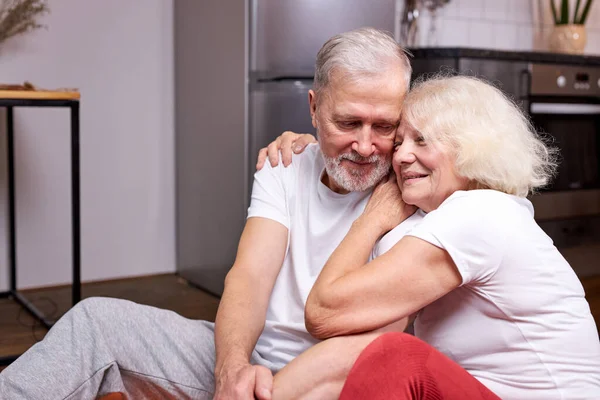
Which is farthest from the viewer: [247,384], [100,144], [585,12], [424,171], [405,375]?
[585,12]

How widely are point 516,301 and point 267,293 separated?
1.76ft

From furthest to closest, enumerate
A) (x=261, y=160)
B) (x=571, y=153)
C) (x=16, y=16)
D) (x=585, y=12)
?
1. (x=585, y=12)
2. (x=571, y=153)
3. (x=16, y=16)
4. (x=261, y=160)

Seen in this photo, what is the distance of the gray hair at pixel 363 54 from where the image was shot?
151 centimetres

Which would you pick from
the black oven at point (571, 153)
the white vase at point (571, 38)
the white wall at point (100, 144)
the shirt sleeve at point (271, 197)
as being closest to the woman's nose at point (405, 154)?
the shirt sleeve at point (271, 197)

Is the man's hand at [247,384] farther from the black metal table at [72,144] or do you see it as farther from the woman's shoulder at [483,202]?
the black metal table at [72,144]

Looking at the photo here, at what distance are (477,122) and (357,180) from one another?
0.30m

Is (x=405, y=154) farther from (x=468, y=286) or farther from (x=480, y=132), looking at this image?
(x=468, y=286)

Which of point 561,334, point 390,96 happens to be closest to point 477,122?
point 390,96

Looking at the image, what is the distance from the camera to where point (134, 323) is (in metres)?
1.52

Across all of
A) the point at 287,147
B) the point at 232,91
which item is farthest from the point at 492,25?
the point at 287,147

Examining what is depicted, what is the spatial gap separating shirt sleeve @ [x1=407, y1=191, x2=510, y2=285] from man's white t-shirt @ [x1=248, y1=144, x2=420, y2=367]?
15.7 inches

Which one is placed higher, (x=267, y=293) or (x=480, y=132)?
(x=480, y=132)

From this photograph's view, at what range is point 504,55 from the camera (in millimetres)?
3049

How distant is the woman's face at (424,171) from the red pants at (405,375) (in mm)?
299
